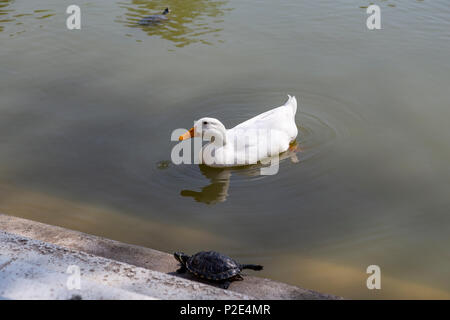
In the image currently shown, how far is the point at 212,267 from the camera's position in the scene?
155 inches

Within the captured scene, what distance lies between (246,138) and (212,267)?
8.56ft

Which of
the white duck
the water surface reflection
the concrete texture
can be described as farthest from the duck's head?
the water surface reflection

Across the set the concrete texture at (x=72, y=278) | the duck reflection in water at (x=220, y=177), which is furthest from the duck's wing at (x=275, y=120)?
the concrete texture at (x=72, y=278)

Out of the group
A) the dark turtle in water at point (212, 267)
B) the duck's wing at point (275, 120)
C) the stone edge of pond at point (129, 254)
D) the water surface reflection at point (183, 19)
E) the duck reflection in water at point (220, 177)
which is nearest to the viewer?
the stone edge of pond at point (129, 254)

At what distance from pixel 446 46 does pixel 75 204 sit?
6.95 meters

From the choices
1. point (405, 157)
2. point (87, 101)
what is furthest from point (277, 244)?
point (87, 101)

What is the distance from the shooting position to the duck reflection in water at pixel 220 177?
225 inches

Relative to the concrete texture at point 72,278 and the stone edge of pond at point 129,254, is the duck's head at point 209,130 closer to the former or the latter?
the stone edge of pond at point 129,254

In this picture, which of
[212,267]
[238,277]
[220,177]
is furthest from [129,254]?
[220,177]

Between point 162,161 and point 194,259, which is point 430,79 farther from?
point 194,259

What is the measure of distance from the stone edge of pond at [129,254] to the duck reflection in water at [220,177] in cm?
141

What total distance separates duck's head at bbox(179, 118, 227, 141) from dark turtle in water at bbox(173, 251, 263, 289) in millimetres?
2284

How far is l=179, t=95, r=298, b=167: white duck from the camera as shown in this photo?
610cm

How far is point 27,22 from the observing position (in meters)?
10.2
